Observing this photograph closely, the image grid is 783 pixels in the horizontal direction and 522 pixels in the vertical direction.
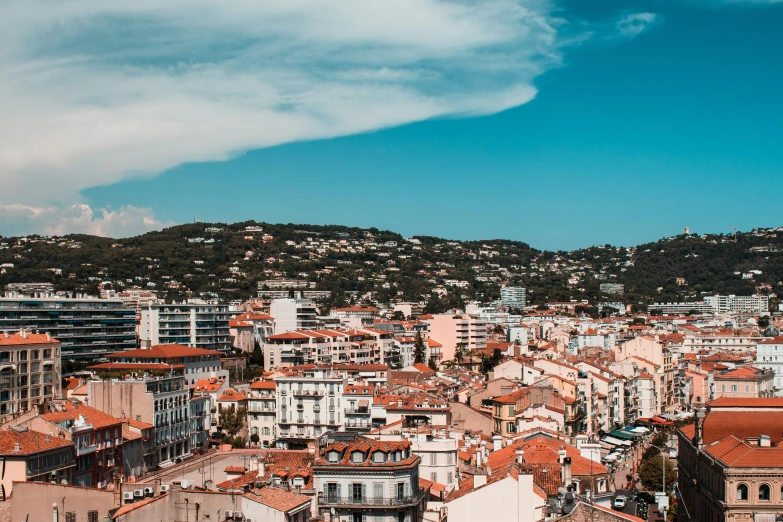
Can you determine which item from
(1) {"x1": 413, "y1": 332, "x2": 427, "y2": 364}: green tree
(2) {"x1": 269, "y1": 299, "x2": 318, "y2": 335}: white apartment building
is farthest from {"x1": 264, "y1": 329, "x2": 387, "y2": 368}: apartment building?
(2) {"x1": 269, "y1": 299, "x2": 318, "y2": 335}: white apartment building

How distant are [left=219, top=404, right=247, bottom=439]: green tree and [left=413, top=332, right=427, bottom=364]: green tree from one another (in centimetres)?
5450

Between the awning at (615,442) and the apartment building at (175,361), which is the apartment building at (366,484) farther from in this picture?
the apartment building at (175,361)

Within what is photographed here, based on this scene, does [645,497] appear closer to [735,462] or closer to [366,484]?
[735,462]

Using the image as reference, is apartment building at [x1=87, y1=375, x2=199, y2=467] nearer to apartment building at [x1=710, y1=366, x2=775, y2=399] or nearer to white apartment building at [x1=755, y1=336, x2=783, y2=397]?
apartment building at [x1=710, y1=366, x2=775, y2=399]

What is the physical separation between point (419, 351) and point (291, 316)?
74.4ft

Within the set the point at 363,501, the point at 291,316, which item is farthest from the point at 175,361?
the point at 363,501

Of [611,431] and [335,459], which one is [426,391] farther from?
[335,459]

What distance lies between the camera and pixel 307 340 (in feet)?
426

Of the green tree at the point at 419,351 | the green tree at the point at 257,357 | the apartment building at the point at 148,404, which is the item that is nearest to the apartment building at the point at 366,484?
the apartment building at the point at 148,404

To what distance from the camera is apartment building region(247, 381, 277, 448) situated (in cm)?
9188

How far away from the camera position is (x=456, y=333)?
165 metres

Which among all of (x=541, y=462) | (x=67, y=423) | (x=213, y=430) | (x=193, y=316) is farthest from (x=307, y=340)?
(x=541, y=462)

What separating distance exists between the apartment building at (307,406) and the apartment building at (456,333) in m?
74.5

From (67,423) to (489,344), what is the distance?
108 metres
